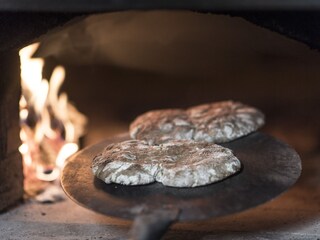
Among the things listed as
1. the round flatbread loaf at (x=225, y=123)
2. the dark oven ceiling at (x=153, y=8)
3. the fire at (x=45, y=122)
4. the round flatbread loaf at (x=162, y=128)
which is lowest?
the fire at (x=45, y=122)

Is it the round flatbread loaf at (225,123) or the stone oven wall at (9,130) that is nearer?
the round flatbread loaf at (225,123)

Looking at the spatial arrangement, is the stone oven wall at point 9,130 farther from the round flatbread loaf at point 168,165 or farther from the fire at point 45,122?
the round flatbread loaf at point 168,165

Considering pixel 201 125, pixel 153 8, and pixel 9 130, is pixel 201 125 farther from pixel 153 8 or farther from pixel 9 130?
pixel 9 130

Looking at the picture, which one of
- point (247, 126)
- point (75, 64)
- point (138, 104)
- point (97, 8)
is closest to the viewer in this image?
point (97, 8)

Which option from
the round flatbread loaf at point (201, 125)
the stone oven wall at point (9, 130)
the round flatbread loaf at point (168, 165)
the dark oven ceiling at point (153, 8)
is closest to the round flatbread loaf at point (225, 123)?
the round flatbread loaf at point (201, 125)

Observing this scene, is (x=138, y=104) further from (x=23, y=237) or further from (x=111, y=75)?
(x=23, y=237)

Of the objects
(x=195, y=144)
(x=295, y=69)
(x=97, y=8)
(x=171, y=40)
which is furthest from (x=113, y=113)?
(x=97, y=8)

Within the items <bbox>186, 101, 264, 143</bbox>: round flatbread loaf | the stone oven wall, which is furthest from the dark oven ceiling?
<bbox>186, 101, 264, 143</bbox>: round flatbread loaf
